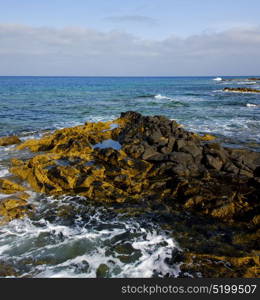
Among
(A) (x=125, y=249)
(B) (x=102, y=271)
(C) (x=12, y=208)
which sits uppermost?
(C) (x=12, y=208)

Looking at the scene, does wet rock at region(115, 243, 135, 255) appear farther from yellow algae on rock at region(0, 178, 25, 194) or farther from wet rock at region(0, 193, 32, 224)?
yellow algae on rock at region(0, 178, 25, 194)

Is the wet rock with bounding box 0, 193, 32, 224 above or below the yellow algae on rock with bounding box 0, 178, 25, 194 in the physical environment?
below

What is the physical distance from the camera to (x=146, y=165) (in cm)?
1168

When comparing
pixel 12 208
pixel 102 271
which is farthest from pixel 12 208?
pixel 102 271

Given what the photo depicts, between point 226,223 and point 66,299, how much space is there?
17.4 ft

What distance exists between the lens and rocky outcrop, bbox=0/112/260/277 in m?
8.02

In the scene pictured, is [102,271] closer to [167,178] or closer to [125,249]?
[125,249]

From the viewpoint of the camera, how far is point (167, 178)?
411 inches

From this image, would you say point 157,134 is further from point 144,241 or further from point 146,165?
point 144,241

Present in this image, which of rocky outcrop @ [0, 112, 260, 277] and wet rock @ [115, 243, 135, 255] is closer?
wet rock @ [115, 243, 135, 255]

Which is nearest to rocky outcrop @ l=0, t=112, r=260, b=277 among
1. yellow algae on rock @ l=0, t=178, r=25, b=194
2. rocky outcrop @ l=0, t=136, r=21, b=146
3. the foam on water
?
yellow algae on rock @ l=0, t=178, r=25, b=194

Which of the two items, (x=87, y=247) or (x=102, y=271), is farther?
(x=87, y=247)

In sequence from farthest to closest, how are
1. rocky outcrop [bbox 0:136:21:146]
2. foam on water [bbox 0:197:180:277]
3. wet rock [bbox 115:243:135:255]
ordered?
rocky outcrop [bbox 0:136:21:146]
wet rock [bbox 115:243:135:255]
foam on water [bbox 0:197:180:277]

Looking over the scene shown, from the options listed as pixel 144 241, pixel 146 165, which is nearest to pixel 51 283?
pixel 144 241
